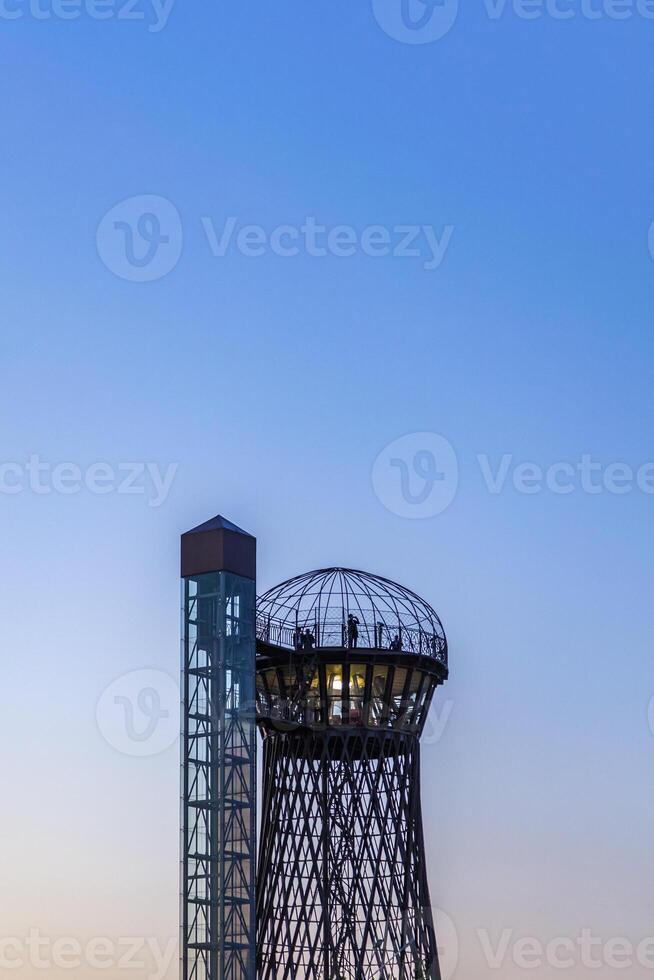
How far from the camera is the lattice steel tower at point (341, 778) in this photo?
3219 inches

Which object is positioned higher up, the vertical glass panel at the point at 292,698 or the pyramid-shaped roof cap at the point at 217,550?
the pyramid-shaped roof cap at the point at 217,550

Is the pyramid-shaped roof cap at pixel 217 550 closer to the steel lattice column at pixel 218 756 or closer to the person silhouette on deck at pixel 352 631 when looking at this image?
the steel lattice column at pixel 218 756

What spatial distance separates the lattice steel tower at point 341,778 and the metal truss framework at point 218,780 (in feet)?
18.4

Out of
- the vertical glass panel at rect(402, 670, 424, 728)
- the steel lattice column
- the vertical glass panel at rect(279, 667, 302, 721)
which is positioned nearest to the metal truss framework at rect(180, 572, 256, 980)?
the steel lattice column

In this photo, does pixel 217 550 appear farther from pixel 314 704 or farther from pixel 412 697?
pixel 412 697

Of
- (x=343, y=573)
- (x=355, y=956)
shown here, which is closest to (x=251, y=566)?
(x=343, y=573)

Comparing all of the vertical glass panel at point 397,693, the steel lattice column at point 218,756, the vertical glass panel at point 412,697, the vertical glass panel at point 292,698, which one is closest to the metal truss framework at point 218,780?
the steel lattice column at point 218,756

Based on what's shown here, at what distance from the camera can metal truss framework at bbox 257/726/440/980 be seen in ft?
267

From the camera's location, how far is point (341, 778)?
8375cm

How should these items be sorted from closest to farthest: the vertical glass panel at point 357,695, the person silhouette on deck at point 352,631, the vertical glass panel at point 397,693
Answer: the person silhouette on deck at point 352,631 → the vertical glass panel at point 357,695 → the vertical glass panel at point 397,693

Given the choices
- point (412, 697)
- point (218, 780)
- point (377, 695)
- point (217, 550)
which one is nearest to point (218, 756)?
point (218, 780)

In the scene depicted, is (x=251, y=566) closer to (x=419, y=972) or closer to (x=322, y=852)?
(x=322, y=852)

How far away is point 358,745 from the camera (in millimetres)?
84312

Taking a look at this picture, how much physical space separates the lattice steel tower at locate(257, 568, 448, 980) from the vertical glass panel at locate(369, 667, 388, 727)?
5cm
